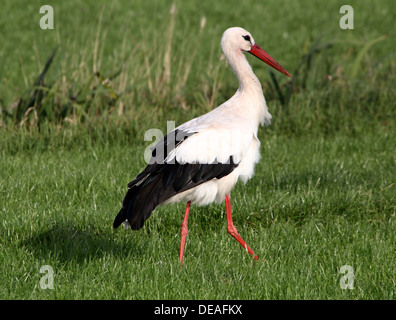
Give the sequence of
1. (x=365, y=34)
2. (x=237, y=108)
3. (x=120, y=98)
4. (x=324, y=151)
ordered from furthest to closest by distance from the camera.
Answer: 1. (x=365, y=34)
2. (x=120, y=98)
3. (x=324, y=151)
4. (x=237, y=108)

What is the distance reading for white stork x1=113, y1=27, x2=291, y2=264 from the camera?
4629 mm

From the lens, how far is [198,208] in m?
5.79

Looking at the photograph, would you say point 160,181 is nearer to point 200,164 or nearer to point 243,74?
point 200,164

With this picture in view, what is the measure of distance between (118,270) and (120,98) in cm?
420

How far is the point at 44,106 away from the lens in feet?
25.9

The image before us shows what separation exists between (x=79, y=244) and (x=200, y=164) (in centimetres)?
110

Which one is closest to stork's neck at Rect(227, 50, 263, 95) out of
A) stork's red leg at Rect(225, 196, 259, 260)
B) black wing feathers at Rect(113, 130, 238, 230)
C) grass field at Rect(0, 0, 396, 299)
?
black wing feathers at Rect(113, 130, 238, 230)

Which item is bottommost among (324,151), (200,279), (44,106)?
(200,279)

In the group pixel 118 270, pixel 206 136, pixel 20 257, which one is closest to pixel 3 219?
pixel 20 257

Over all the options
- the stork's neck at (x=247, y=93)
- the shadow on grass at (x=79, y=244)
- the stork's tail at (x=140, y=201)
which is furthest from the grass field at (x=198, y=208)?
the stork's neck at (x=247, y=93)

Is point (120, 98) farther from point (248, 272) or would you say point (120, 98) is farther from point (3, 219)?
point (248, 272)

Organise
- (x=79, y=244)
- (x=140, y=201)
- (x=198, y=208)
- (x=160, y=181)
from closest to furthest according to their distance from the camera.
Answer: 1. (x=140, y=201)
2. (x=160, y=181)
3. (x=79, y=244)
4. (x=198, y=208)

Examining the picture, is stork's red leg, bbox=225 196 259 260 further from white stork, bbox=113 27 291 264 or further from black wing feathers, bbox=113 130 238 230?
black wing feathers, bbox=113 130 238 230

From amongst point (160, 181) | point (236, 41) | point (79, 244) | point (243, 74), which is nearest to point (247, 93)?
point (243, 74)
